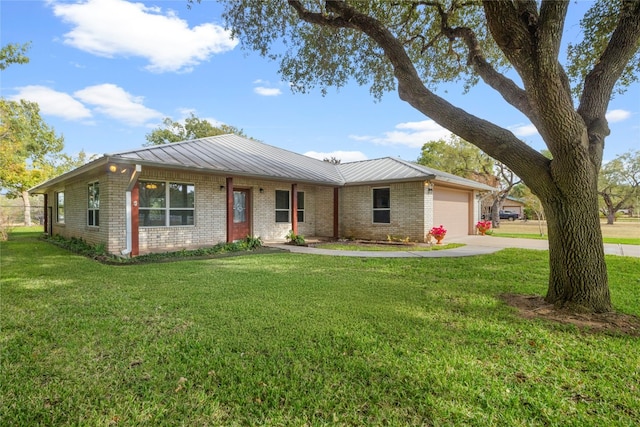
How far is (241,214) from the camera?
12883mm

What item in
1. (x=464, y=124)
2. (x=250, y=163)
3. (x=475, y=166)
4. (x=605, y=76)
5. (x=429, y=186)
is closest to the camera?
(x=605, y=76)

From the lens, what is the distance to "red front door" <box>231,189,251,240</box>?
12.6m


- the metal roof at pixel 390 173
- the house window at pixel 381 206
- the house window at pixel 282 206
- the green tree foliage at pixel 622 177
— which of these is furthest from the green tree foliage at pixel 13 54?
the green tree foliage at pixel 622 177

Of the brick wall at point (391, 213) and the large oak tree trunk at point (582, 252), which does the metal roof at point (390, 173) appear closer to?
the brick wall at point (391, 213)

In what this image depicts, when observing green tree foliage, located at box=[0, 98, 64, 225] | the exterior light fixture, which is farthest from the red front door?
green tree foliage, located at box=[0, 98, 64, 225]

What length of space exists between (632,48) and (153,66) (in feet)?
61.3

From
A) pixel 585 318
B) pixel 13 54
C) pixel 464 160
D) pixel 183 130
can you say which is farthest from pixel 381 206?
pixel 183 130

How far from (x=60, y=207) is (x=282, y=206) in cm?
1167

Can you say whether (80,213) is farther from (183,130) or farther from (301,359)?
(183,130)

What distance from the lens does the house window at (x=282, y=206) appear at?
1388 centimetres

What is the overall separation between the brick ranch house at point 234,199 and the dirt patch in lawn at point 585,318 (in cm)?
778

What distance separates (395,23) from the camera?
865 centimetres

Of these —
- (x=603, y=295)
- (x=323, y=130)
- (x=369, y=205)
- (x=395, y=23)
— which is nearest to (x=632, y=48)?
(x=603, y=295)

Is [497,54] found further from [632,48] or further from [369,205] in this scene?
[369,205]
